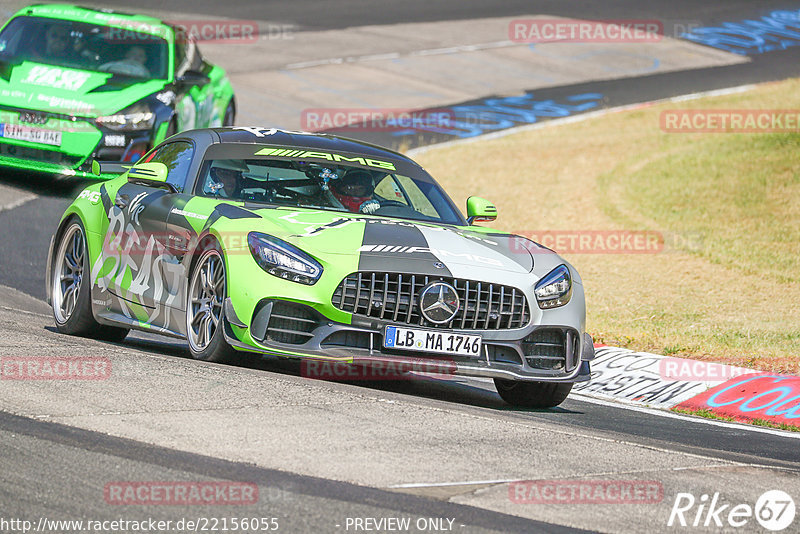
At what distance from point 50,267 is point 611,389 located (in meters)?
4.09

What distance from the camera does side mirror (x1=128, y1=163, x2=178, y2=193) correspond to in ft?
26.7

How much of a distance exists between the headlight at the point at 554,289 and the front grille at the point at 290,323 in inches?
52.1

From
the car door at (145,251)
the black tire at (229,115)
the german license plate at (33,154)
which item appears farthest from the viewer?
the black tire at (229,115)

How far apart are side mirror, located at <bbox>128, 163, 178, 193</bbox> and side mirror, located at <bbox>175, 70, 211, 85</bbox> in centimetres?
637

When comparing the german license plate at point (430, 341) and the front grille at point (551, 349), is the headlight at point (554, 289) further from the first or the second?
the german license plate at point (430, 341)

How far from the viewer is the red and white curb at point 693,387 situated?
8742 millimetres

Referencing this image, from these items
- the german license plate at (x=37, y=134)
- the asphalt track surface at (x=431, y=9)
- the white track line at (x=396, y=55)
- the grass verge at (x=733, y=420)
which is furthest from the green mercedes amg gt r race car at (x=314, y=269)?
the asphalt track surface at (x=431, y=9)

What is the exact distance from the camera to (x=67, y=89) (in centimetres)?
1346

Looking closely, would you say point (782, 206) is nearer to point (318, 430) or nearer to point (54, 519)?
point (318, 430)

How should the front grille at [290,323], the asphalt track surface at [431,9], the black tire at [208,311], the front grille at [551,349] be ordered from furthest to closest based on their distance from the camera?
the asphalt track surface at [431,9]
the front grille at [551,349]
the black tire at [208,311]
the front grille at [290,323]

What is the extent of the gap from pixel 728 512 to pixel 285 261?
282cm

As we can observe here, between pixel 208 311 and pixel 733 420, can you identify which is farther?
pixel 733 420

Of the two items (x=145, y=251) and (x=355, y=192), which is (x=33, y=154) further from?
(x=355, y=192)

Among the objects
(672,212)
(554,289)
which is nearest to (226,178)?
(554,289)
